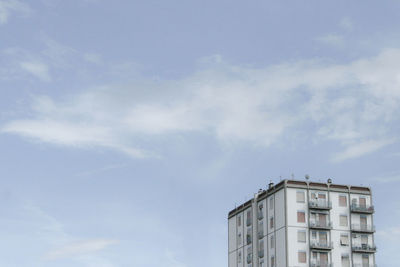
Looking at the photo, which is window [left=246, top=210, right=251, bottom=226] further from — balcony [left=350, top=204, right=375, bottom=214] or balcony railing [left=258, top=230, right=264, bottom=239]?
balcony [left=350, top=204, right=375, bottom=214]

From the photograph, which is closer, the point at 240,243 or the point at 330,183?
the point at 330,183

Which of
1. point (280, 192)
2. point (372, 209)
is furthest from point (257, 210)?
point (372, 209)

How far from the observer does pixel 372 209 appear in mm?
152125

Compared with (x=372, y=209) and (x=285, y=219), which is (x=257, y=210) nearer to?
(x=285, y=219)

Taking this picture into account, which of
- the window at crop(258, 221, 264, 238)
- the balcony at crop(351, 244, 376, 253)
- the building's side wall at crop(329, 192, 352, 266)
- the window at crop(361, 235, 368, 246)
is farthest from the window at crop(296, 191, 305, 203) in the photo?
the window at crop(361, 235, 368, 246)

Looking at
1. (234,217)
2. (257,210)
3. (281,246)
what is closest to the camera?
(281,246)

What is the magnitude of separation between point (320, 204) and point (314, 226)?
448 centimetres

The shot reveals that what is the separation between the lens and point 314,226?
14725 cm

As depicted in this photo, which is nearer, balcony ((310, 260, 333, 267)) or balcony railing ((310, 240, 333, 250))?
balcony ((310, 260, 333, 267))

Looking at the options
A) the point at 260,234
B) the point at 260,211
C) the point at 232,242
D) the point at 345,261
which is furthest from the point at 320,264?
the point at 232,242

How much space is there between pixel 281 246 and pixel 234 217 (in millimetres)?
22771

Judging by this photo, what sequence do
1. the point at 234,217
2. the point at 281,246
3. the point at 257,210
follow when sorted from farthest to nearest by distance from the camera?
1. the point at 234,217
2. the point at 257,210
3. the point at 281,246

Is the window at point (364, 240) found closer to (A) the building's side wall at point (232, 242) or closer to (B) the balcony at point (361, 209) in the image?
(B) the balcony at point (361, 209)

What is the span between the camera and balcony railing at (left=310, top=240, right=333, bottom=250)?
5743 inches
